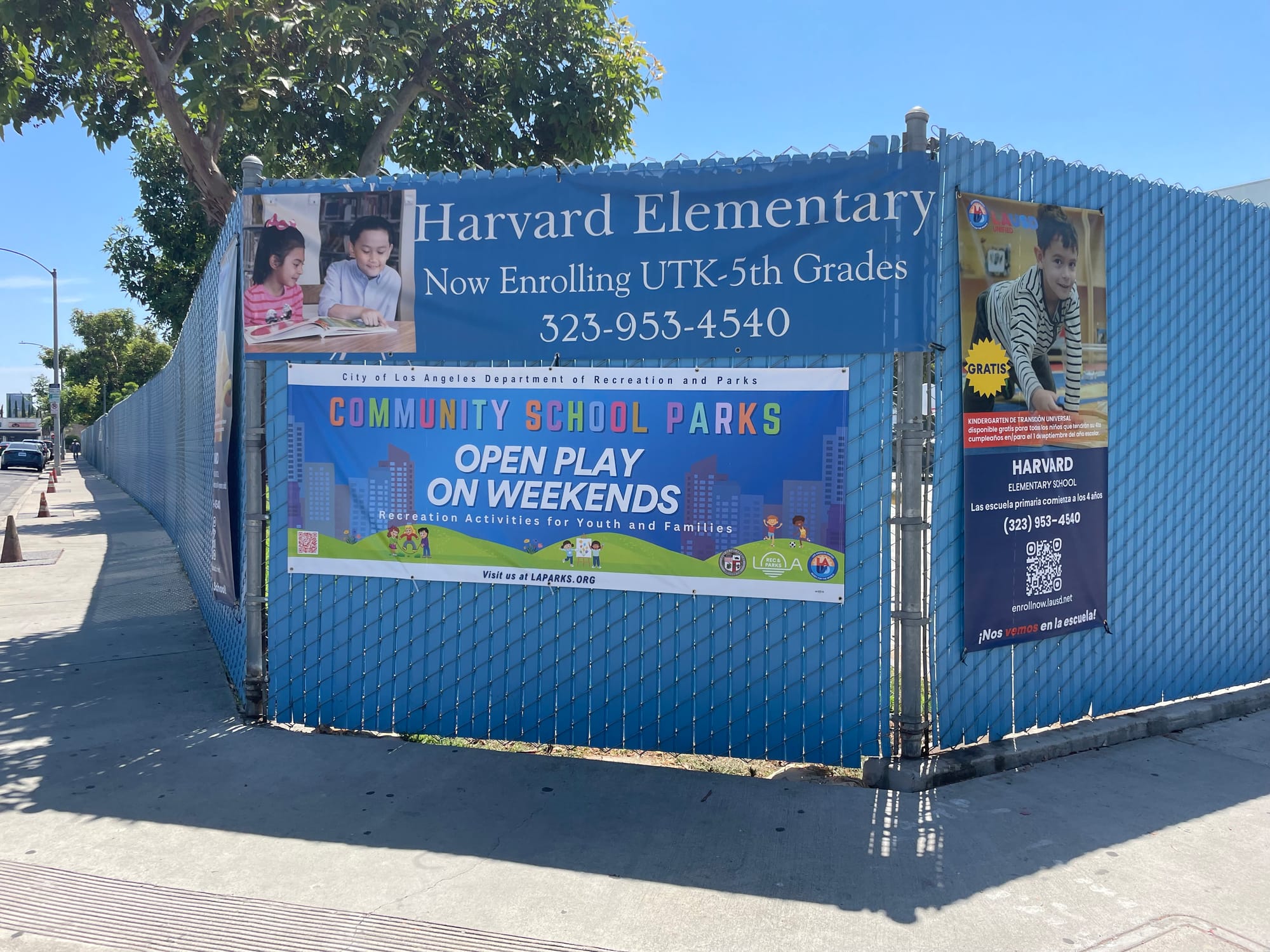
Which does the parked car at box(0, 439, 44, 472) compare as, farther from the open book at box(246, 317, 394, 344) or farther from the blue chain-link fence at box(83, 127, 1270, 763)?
the open book at box(246, 317, 394, 344)

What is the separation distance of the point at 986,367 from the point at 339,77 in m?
8.07

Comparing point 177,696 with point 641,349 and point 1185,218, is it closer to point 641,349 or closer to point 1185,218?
point 641,349

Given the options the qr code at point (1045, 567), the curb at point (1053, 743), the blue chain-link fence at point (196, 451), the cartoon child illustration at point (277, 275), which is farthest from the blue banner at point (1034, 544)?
the blue chain-link fence at point (196, 451)

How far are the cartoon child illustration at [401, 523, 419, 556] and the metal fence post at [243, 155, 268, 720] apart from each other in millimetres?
916

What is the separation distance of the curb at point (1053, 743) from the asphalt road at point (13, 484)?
1792 cm

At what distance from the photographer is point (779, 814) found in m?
4.29

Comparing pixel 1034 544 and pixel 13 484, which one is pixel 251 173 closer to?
pixel 1034 544

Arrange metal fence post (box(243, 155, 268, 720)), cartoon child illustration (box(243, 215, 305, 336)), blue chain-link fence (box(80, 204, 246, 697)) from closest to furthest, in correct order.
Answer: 1. cartoon child illustration (box(243, 215, 305, 336))
2. metal fence post (box(243, 155, 268, 720))
3. blue chain-link fence (box(80, 204, 246, 697))

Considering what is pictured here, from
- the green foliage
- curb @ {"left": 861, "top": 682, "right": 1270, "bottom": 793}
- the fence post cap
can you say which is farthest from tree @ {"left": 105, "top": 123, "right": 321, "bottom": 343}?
curb @ {"left": 861, "top": 682, "right": 1270, "bottom": 793}

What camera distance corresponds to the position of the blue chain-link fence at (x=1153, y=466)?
4801 mm

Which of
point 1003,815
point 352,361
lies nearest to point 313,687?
point 352,361

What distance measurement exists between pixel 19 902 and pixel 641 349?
342 centimetres

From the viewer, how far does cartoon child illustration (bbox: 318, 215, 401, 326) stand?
207 inches

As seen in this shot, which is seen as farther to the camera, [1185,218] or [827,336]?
[1185,218]
